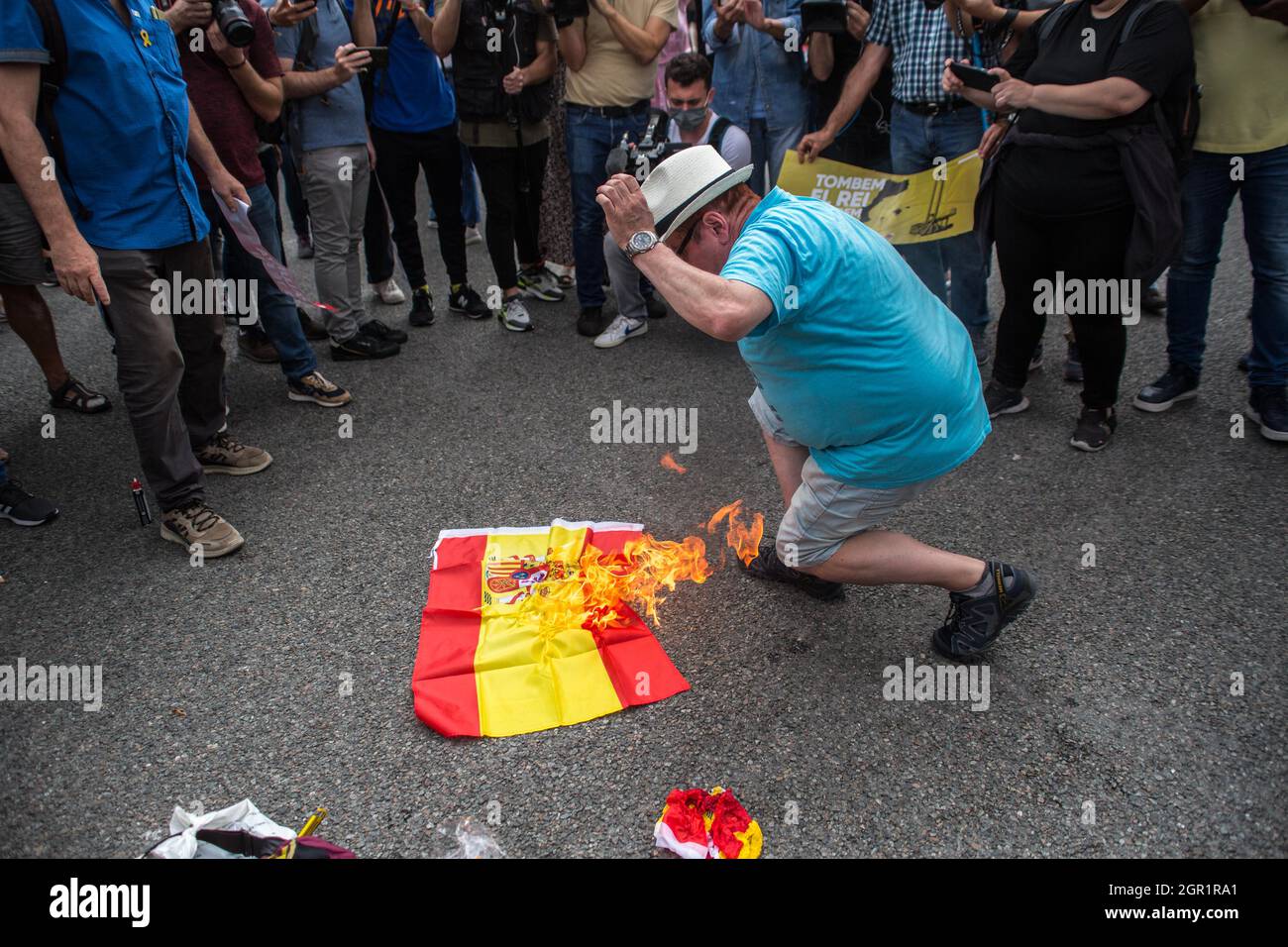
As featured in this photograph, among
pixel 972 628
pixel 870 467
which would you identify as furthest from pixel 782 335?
pixel 972 628

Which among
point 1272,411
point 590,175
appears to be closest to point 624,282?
point 590,175

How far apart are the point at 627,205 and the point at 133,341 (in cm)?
214

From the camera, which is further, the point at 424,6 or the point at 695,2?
the point at 695,2

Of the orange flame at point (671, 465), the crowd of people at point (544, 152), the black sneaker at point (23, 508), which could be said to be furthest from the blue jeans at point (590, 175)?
the black sneaker at point (23, 508)

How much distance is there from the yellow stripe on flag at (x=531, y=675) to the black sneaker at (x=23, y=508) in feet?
6.63

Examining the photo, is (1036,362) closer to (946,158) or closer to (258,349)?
(946,158)

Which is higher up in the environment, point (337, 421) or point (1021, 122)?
point (1021, 122)

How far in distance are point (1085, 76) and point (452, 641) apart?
3.21 metres

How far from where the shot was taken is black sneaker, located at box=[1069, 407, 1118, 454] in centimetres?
399

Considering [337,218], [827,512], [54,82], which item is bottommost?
[827,512]

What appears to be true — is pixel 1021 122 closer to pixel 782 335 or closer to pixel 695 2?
pixel 782 335

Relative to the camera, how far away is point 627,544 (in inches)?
135

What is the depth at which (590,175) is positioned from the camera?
5.36 meters

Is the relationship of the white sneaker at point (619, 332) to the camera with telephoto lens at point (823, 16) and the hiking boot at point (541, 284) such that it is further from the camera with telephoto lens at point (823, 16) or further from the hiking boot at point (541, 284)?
the camera with telephoto lens at point (823, 16)
